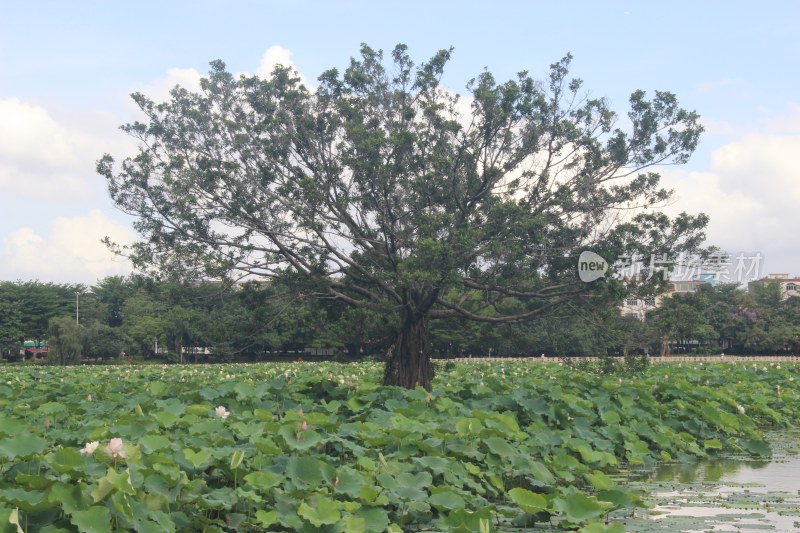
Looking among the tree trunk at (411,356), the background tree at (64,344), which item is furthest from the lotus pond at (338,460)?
the background tree at (64,344)

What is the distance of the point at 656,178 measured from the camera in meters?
13.5

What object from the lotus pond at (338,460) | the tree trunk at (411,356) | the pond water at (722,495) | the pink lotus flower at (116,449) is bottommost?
the pond water at (722,495)

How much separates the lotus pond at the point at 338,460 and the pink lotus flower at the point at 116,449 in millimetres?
12

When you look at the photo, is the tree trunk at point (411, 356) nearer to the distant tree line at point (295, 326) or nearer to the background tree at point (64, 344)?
the distant tree line at point (295, 326)

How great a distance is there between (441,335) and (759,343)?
23348 millimetres

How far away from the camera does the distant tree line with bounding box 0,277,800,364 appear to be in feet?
44.2

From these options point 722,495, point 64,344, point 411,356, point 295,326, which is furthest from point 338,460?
point 64,344

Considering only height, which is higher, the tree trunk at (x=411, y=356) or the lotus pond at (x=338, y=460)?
the tree trunk at (x=411, y=356)

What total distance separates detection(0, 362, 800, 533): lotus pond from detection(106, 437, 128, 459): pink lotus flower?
12 mm

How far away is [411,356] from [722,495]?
21.3ft

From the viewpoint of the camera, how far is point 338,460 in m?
6.38

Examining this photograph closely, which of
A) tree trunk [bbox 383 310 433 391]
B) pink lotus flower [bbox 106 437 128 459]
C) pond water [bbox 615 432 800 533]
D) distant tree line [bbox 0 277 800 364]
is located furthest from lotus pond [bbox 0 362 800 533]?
distant tree line [bbox 0 277 800 364]

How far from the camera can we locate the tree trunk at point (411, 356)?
12.9 metres

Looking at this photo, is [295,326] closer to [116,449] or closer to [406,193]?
[406,193]
